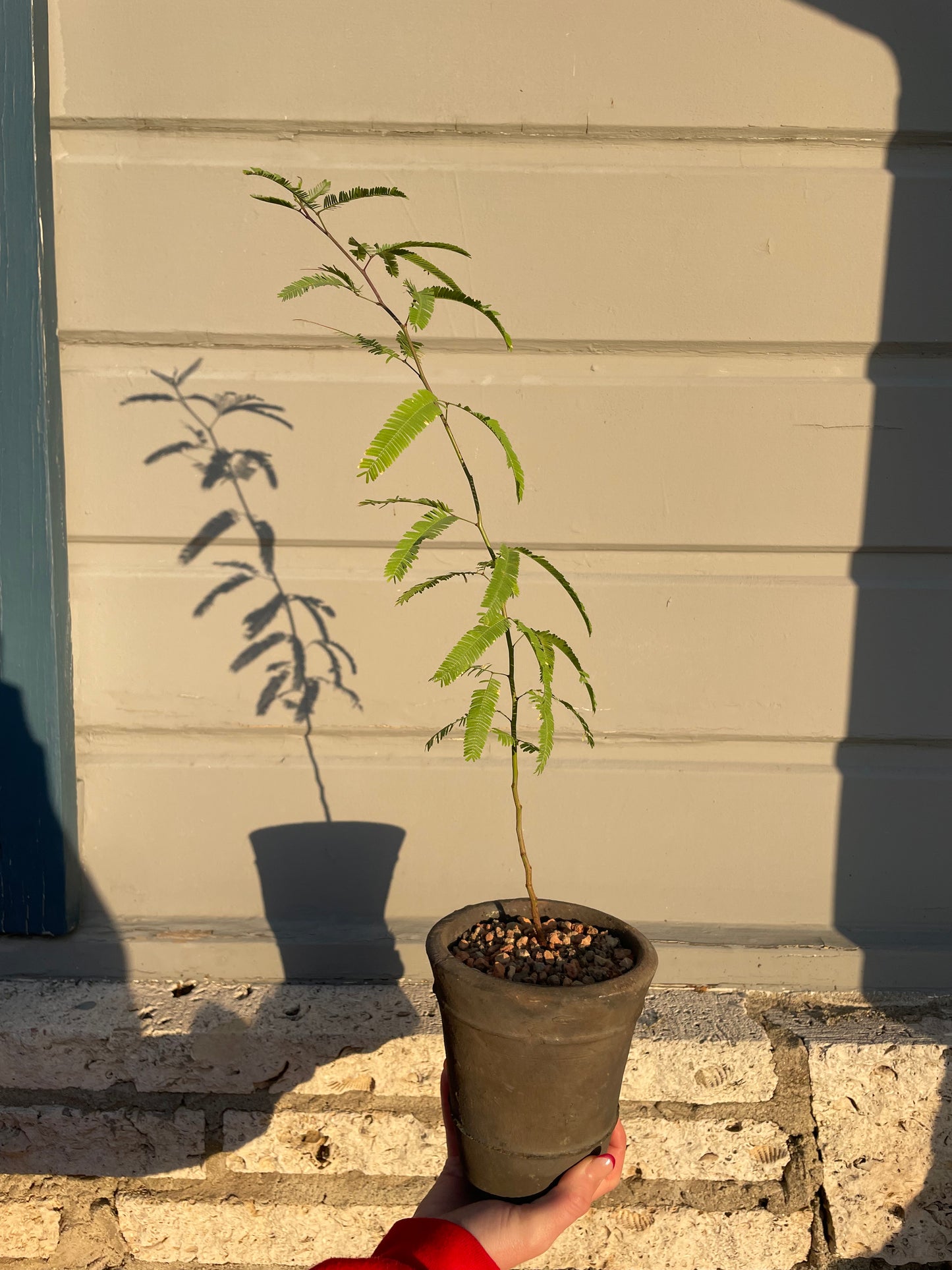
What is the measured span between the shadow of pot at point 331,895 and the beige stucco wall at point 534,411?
0.04 meters

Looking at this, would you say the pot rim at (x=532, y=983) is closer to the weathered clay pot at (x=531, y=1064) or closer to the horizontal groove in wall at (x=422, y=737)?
the weathered clay pot at (x=531, y=1064)

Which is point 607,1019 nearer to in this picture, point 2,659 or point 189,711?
point 189,711

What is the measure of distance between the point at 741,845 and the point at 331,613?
95 centimetres

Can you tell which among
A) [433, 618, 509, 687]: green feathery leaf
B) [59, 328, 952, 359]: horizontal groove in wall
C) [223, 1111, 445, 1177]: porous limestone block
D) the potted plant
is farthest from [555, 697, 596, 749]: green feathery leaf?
[223, 1111, 445, 1177]: porous limestone block

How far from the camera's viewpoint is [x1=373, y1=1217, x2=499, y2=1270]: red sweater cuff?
0.94 m

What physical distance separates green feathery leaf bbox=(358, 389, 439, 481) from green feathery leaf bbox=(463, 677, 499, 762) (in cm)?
31

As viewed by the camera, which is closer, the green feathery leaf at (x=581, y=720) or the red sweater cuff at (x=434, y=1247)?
the red sweater cuff at (x=434, y=1247)

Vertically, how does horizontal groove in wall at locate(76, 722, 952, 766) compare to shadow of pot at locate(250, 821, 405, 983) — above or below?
above

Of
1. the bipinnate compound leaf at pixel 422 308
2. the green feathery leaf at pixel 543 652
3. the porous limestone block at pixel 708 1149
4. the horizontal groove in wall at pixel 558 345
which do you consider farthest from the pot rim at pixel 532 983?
the horizontal groove in wall at pixel 558 345

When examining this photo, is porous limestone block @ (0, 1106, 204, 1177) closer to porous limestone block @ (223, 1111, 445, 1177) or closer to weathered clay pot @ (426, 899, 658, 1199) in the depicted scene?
porous limestone block @ (223, 1111, 445, 1177)

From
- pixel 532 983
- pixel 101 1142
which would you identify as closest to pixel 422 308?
pixel 532 983

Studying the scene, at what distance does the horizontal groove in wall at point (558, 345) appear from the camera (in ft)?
6.01

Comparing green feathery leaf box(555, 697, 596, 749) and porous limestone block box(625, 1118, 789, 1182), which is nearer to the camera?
green feathery leaf box(555, 697, 596, 749)

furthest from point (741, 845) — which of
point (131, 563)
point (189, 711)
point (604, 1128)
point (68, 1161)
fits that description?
point (68, 1161)
